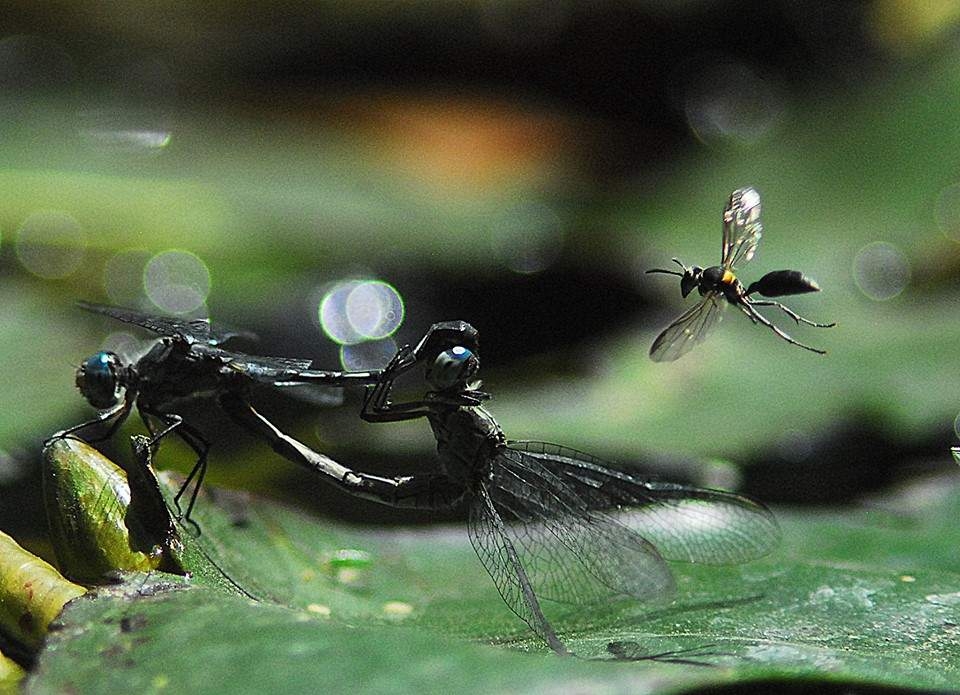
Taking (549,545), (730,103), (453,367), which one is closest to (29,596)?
(453,367)

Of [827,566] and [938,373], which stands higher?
[938,373]

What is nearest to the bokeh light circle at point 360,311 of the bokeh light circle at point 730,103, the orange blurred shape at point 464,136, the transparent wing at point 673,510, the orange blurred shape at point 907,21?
the orange blurred shape at point 464,136

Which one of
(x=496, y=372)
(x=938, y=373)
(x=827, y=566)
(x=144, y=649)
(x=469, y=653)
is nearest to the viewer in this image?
(x=469, y=653)

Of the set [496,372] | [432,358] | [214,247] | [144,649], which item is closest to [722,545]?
[432,358]

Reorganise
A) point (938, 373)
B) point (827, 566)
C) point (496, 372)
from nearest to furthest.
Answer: point (827, 566)
point (938, 373)
point (496, 372)

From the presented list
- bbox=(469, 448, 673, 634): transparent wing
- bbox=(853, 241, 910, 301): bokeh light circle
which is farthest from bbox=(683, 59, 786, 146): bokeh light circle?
bbox=(469, 448, 673, 634): transparent wing

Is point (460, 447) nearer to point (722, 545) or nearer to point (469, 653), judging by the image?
point (722, 545)

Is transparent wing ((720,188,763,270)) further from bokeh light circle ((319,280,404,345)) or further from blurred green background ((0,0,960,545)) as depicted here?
bokeh light circle ((319,280,404,345))
